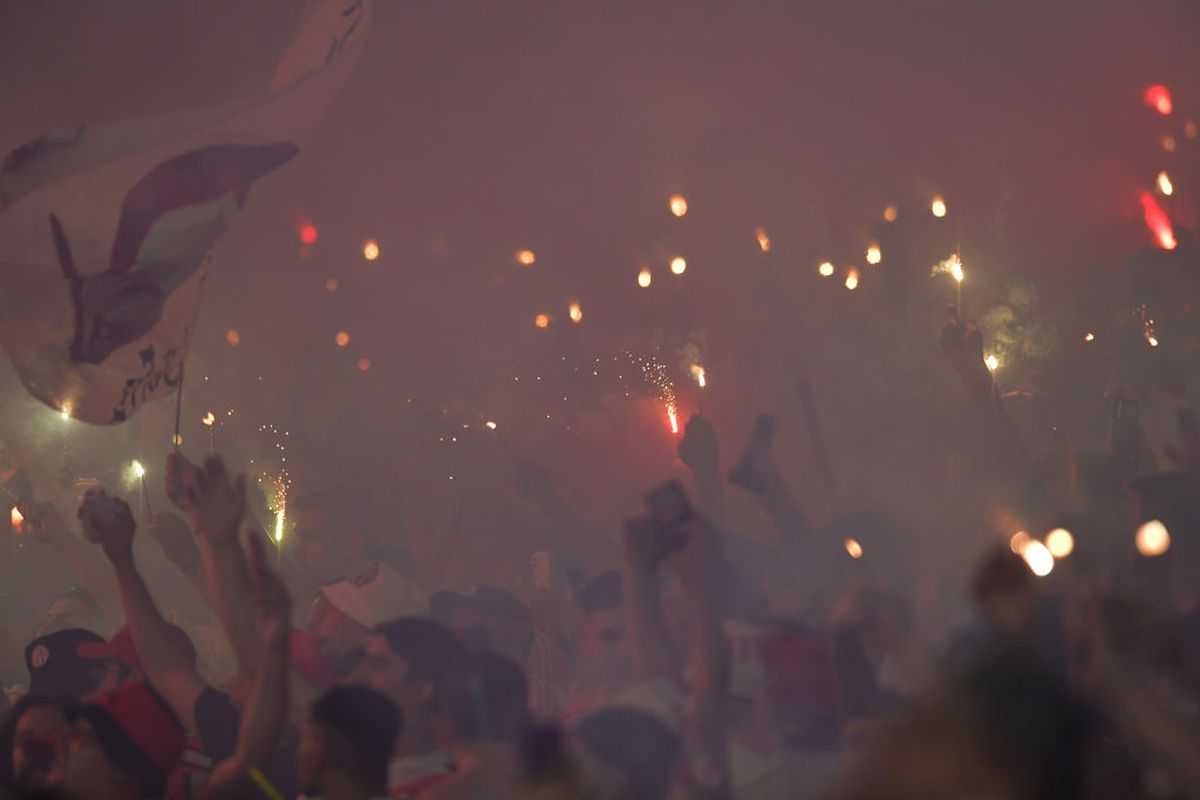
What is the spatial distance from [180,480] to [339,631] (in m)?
1.26

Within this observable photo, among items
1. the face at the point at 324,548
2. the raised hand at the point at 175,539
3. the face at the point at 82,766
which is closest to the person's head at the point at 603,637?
the face at the point at 82,766

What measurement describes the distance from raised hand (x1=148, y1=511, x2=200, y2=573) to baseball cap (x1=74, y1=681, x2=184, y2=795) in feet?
5.66

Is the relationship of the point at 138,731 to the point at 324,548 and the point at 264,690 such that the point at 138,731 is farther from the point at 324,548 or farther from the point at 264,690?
the point at 324,548

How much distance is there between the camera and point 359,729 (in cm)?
293

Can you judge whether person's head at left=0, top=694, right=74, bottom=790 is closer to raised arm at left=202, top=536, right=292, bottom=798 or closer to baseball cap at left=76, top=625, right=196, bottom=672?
raised arm at left=202, top=536, right=292, bottom=798

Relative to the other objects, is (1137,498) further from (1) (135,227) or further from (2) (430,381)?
(2) (430,381)

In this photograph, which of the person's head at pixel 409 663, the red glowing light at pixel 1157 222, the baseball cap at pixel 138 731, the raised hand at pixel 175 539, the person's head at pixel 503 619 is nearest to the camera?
the baseball cap at pixel 138 731

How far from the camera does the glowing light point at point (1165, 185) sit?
1172cm

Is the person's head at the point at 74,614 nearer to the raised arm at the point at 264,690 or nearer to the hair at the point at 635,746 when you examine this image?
the raised arm at the point at 264,690

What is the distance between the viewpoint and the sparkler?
11.7m

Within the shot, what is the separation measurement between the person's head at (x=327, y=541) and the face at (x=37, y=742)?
11.4 ft

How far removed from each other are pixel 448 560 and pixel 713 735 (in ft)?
19.3

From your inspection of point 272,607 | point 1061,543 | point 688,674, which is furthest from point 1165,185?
point 272,607

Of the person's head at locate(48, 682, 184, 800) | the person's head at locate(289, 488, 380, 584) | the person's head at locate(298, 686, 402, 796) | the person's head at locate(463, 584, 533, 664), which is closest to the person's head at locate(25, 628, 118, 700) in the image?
the person's head at locate(48, 682, 184, 800)
